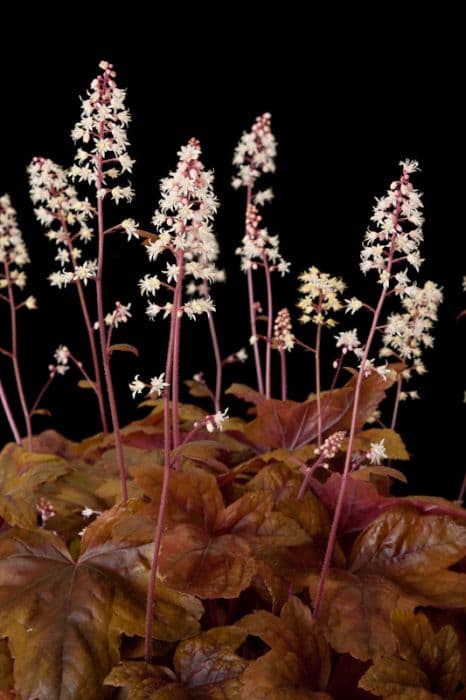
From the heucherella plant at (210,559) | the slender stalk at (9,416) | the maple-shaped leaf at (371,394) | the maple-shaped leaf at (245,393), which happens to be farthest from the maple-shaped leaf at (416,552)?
the slender stalk at (9,416)

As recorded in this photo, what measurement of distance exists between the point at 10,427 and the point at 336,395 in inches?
47.0

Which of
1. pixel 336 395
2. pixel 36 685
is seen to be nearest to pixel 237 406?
pixel 336 395

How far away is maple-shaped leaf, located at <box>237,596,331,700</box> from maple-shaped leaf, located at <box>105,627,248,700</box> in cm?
6

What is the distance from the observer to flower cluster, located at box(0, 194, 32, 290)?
9.53ft

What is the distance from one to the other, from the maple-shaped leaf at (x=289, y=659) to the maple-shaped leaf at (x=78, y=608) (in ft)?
0.69

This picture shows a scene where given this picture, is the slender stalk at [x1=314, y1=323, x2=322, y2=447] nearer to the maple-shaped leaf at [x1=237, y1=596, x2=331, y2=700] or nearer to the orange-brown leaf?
the orange-brown leaf

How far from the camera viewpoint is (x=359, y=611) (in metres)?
1.86

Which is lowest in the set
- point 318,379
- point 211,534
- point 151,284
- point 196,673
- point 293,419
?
point 196,673

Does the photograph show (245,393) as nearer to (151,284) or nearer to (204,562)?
(204,562)

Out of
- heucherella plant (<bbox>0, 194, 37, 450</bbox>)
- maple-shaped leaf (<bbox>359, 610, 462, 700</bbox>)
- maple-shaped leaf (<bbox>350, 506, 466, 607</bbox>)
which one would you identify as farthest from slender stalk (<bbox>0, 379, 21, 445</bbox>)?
maple-shaped leaf (<bbox>359, 610, 462, 700</bbox>)

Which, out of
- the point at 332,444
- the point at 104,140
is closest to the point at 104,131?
the point at 104,140

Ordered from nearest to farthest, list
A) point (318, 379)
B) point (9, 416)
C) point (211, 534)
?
point (211, 534), point (318, 379), point (9, 416)

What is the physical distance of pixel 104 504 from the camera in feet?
8.11

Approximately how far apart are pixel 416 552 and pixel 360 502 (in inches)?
8.8
